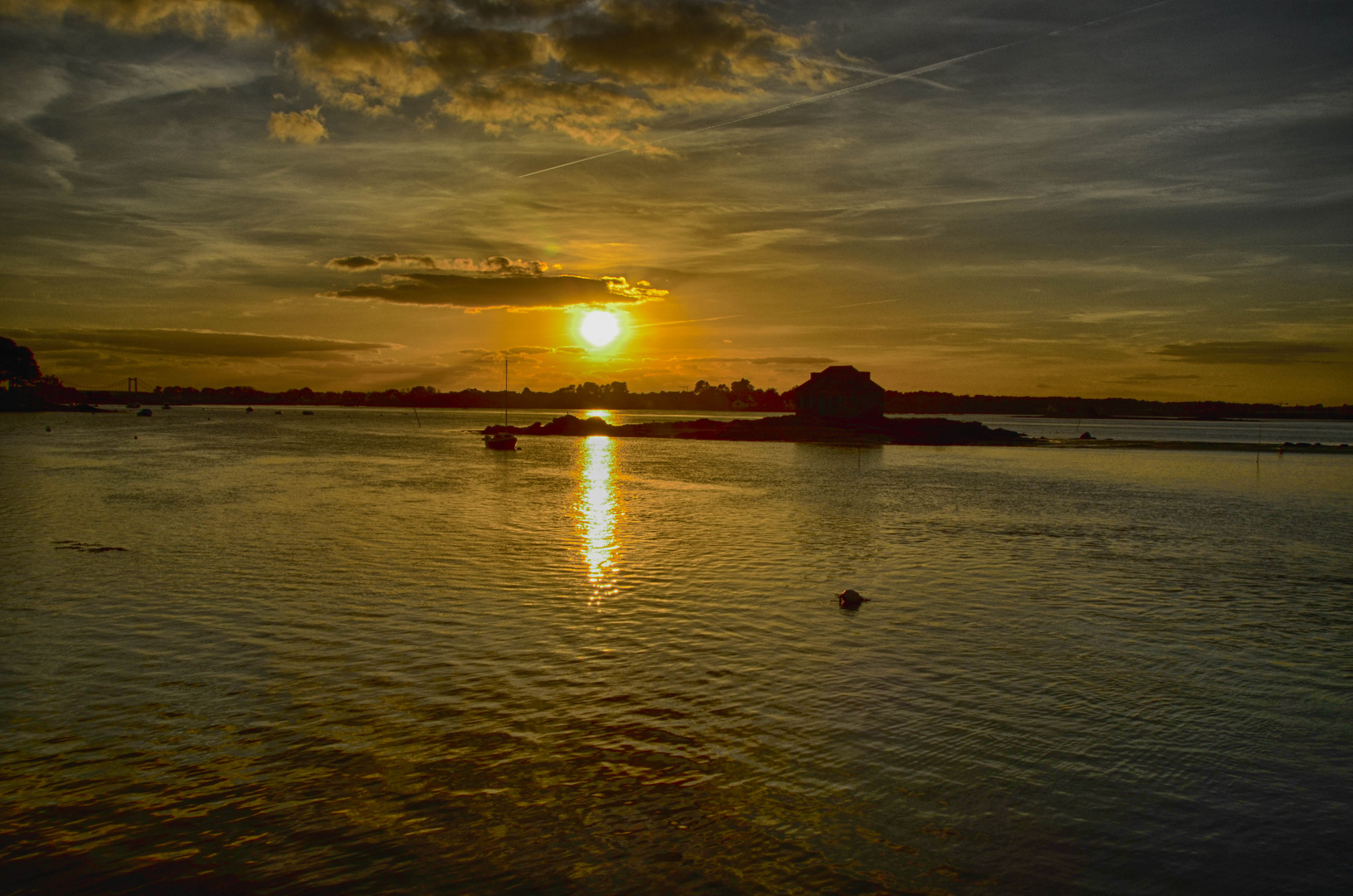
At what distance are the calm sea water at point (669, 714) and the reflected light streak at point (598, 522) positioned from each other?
12.4 inches

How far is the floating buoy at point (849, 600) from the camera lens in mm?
16547

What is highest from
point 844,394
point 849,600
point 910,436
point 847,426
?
point 844,394

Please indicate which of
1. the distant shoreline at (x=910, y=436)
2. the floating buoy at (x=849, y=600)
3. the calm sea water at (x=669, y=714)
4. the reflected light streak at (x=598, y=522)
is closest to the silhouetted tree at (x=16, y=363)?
the distant shoreline at (x=910, y=436)

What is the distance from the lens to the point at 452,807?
796 centimetres

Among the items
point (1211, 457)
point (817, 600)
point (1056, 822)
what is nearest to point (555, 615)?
point (817, 600)

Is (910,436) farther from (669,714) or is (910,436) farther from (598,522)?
(669,714)

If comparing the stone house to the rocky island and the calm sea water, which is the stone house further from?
the calm sea water

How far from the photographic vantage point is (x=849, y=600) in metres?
16.6

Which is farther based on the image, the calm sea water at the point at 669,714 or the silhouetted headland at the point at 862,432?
the silhouetted headland at the point at 862,432

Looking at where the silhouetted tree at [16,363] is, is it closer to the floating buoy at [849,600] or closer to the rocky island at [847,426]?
the rocky island at [847,426]

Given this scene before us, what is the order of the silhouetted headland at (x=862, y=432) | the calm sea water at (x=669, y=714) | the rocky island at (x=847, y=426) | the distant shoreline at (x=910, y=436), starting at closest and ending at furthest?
the calm sea water at (x=669, y=714) → the distant shoreline at (x=910, y=436) → the silhouetted headland at (x=862, y=432) → the rocky island at (x=847, y=426)

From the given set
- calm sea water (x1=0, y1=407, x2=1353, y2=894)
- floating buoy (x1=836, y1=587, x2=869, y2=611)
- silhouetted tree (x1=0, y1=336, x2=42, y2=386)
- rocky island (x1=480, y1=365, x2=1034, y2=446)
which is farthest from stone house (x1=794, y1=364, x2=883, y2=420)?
silhouetted tree (x1=0, y1=336, x2=42, y2=386)

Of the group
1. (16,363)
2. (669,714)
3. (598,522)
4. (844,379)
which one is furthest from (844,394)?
(16,363)

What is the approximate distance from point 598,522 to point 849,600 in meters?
15.4
